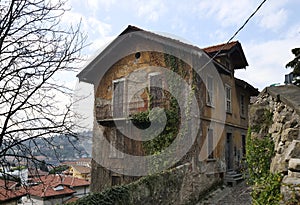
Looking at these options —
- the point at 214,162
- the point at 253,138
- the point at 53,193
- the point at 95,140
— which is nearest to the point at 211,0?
the point at 253,138

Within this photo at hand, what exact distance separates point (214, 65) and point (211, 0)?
25.5 feet

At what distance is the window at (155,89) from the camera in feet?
44.9

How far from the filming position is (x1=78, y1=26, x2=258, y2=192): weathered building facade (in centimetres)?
1299

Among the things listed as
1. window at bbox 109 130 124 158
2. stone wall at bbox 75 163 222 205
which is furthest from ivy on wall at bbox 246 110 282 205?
window at bbox 109 130 124 158

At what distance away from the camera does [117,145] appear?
1474 cm

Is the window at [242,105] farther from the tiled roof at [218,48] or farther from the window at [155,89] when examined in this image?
the window at [155,89]

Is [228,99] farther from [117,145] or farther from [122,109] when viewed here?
[117,145]

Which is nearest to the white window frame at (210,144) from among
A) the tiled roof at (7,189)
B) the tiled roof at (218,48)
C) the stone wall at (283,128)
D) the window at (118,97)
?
the tiled roof at (218,48)

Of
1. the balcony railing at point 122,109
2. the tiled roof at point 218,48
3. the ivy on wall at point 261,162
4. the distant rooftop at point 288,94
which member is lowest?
the ivy on wall at point 261,162

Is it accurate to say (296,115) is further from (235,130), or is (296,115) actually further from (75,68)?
(235,130)

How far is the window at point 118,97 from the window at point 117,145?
1.09 metres

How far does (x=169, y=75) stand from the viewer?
1362cm

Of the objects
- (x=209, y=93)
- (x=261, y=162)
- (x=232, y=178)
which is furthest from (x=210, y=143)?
(x=261, y=162)

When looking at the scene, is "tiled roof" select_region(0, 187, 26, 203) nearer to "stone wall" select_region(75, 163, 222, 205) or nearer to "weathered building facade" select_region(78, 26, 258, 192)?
"stone wall" select_region(75, 163, 222, 205)
